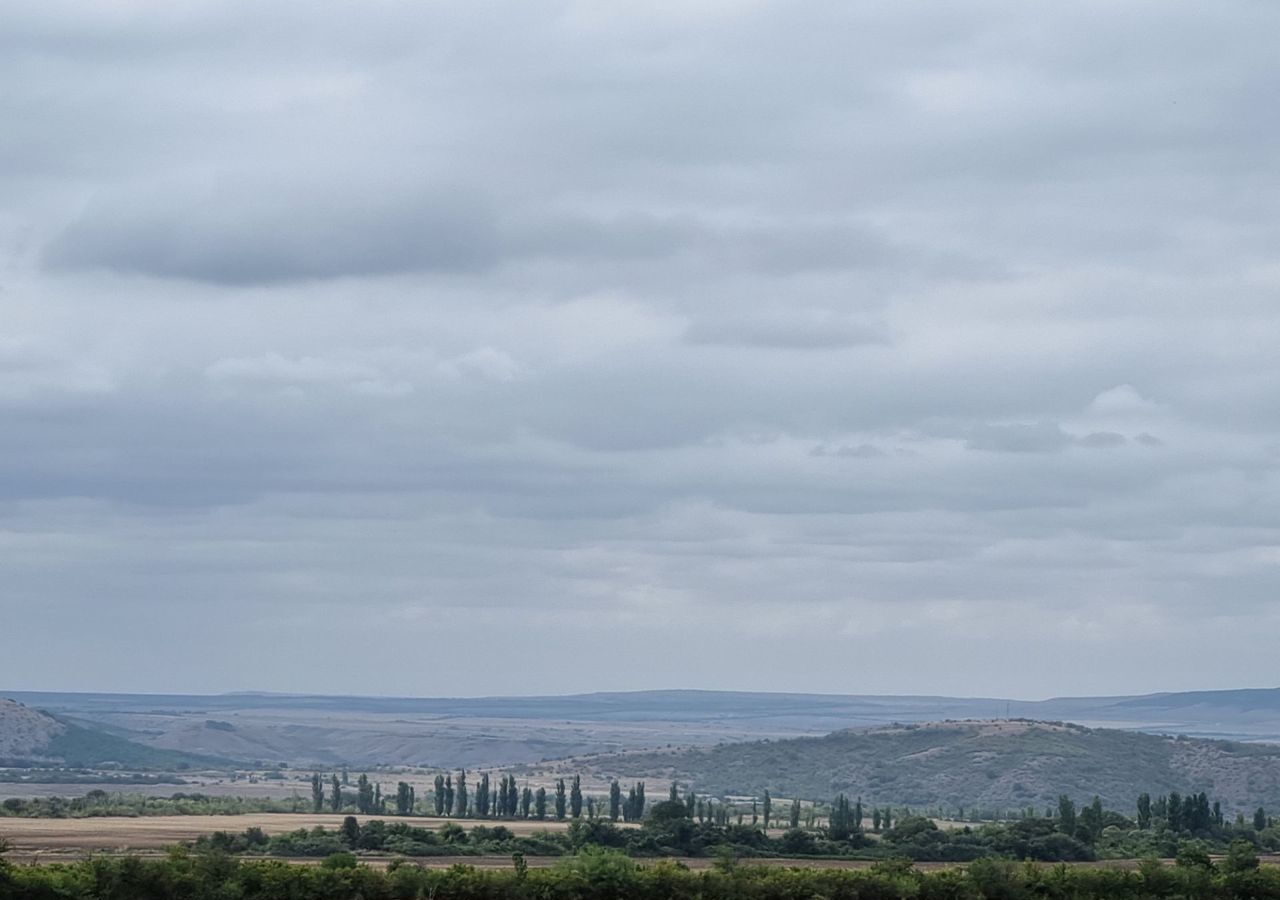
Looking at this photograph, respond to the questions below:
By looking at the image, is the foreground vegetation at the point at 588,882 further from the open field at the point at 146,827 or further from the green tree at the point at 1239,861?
the open field at the point at 146,827

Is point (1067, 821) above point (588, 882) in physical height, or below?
below

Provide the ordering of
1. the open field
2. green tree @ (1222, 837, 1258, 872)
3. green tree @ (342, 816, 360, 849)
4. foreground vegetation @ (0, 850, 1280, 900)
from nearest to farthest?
1. foreground vegetation @ (0, 850, 1280, 900)
2. green tree @ (1222, 837, 1258, 872)
3. the open field
4. green tree @ (342, 816, 360, 849)

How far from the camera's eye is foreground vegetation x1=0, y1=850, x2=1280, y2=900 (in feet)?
Result: 202

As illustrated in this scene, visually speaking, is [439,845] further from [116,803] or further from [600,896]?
[116,803]

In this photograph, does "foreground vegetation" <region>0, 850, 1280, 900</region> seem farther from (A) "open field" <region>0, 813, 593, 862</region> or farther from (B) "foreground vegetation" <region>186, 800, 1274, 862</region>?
(A) "open field" <region>0, 813, 593, 862</region>

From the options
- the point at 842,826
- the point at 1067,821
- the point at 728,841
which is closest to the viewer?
the point at 728,841

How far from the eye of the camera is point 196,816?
14688 cm

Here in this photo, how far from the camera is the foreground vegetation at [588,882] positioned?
61.5 m

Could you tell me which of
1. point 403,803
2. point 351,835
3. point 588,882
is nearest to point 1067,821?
point 351,835

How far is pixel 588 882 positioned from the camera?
213 ft

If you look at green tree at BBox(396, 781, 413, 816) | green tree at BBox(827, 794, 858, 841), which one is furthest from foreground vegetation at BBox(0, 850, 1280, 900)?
green tree at BBox(396, 781, 413, 816)

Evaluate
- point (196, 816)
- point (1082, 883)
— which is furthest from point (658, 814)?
point (1082, 883)

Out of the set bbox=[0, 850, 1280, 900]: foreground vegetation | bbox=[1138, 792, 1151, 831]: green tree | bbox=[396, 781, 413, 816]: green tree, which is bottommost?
bbox=[396, 781, 413, 816]: green tree

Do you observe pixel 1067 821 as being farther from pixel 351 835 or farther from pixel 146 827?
pixel 146 827
